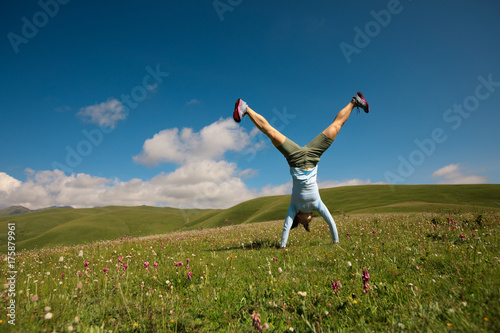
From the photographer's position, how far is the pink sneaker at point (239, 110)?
22.6 ft

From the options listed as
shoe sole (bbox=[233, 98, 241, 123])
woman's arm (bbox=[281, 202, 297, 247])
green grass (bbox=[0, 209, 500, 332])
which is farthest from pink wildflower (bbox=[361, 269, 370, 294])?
shoe sole (bbox=[233, 98, 241, 123])

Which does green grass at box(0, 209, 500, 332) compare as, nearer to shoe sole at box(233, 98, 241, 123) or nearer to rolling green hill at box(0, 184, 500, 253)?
shoe sole at box(233, 98, 241, 123)

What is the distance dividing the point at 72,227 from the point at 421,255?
118365 millimetres

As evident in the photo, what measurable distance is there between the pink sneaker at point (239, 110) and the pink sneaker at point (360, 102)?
3.52 meters

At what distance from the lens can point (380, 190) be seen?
8338 centimetres

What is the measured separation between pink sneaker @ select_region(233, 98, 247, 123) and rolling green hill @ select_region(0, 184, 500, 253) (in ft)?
139

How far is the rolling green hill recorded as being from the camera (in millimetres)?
63156

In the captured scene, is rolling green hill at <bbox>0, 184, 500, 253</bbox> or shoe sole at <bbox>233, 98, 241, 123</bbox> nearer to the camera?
shoe sole at <bbox>233, 98, 241, 123</bbox>

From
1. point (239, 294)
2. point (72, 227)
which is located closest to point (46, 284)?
point (239, 294)

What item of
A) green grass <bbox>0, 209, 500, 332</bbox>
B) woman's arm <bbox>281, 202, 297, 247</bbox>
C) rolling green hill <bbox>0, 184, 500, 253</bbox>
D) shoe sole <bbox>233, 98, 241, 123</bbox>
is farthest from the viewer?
rolling green hill <bbox>0, 184, 500, 253</bbox>

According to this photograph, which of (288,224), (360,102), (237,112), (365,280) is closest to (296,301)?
(365,280)

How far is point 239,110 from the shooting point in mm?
6969

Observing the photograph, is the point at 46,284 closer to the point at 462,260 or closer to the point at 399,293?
the point at 399,293

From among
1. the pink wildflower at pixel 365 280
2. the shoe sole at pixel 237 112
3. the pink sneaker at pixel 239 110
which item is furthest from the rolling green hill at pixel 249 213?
the pink wildflower at pixel 365 280
